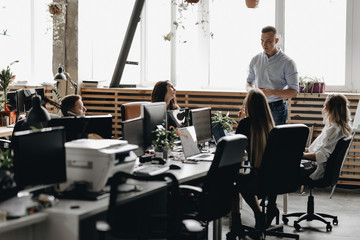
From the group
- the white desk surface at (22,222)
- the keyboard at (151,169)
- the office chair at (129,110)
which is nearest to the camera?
the white desk surface at (22,222)

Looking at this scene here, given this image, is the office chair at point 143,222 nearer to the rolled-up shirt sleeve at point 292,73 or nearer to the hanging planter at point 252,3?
the rolled-up shirt sleeve at point 292,73

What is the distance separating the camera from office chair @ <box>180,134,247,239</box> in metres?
3.70

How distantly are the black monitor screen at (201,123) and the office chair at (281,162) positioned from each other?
2.86 ft

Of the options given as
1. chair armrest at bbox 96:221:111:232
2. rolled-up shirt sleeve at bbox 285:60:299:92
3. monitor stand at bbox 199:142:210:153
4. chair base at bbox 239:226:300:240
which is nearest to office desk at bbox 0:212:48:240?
chair armrest at bbox 96:221:111:232

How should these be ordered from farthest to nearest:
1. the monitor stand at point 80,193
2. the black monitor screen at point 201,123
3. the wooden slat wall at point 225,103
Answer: the wooden slat wall at point 225,103, the black monitor screen at point 201,123, the monitor stand at point 80,193

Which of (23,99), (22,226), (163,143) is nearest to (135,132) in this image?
(163,143)

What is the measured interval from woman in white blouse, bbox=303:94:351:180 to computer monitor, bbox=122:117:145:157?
1.80 m

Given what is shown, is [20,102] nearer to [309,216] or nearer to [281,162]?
[281,162]

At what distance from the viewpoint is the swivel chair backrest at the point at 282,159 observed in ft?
14.9

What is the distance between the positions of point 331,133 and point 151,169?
6.86ft

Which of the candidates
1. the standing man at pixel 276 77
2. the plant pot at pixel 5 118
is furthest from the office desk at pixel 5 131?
the standing man at pixel 276 77

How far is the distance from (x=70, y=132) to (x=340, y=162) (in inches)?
110

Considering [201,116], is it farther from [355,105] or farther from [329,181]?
[355,105]

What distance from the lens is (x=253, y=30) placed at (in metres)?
8.01
